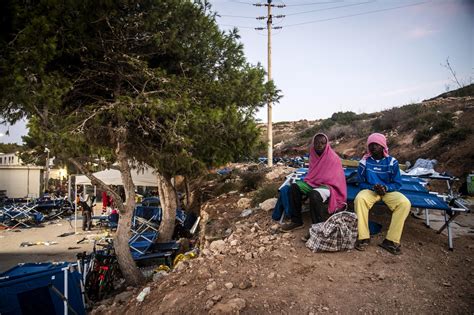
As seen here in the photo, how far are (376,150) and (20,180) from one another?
26.1 m

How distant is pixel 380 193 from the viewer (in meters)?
3.73

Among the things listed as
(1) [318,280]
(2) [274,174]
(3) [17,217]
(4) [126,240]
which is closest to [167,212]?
(4) [126,240]

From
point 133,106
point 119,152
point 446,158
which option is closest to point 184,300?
point 133,106

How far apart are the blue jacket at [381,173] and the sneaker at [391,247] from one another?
69 centimetres

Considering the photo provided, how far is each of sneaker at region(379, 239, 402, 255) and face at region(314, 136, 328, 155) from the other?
1529 millimetres

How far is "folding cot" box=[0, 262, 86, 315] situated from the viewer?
396cm

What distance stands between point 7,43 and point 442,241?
7.03 m

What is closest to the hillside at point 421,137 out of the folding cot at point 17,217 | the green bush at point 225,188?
the green bush at point 225,188

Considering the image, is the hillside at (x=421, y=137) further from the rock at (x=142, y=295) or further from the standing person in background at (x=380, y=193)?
the rock at (x=142, y=295)

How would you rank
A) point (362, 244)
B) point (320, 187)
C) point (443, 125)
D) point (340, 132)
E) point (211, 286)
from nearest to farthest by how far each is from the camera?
point (211, 286) → point (362, 244) → point (320, 187) → point (443, 125) → point (340, 132)

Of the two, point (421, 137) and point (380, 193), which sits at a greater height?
point (421, 137)

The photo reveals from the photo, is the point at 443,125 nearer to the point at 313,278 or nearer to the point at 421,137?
the point at 421,137

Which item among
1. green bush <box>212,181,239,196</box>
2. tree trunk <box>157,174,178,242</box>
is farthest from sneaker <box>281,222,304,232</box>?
green bush <box>212,181,239,196</box>

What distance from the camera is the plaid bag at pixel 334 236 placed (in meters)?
3.59
